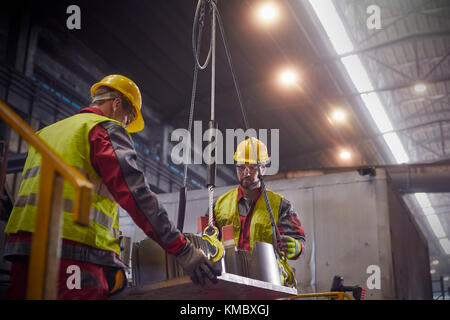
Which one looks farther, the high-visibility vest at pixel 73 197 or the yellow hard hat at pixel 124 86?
the yellow hard hat at pixel 124 86

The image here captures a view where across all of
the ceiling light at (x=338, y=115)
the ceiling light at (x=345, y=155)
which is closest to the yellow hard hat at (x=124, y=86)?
the ceiling light at (x=338, y=115)

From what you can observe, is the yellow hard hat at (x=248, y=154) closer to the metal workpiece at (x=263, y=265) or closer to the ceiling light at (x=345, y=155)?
the metal workpiece at (x=263, y=265)

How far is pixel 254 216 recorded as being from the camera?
468cm

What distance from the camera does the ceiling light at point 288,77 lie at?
441 inches

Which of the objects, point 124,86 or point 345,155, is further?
point 345,155

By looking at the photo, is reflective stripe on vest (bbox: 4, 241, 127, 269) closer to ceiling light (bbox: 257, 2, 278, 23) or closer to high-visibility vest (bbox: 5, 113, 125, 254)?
high-visibility vest (bbox: 5, 113, 125, 254)

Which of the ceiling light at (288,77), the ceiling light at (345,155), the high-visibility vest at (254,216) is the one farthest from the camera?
the ceiling light at (345,155)

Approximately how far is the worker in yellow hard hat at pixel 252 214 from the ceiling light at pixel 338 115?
27.7ft

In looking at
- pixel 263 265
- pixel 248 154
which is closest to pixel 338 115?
pixel 248 154

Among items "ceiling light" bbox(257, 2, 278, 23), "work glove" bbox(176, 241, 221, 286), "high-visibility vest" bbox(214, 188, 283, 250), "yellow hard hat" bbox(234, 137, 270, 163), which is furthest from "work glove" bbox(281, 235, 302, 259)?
"ceiling light" bbox(257, 2, 278, 23)

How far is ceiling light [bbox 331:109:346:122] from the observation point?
13.1 metres

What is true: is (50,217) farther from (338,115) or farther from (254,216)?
(338,115)

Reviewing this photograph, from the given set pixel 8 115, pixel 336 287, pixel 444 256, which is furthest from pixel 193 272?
pixel 444 256

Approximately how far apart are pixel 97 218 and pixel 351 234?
5514mm
